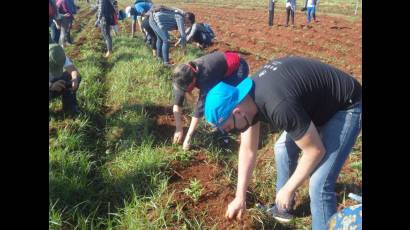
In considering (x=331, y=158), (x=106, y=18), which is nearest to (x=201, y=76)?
(x=331, y=158)

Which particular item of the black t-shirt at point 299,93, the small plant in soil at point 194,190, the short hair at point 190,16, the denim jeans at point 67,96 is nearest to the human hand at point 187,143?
the small plant in soil at point 194,190

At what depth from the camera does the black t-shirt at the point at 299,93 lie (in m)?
2.26

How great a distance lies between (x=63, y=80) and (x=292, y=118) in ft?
11.9

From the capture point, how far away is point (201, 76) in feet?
12.2

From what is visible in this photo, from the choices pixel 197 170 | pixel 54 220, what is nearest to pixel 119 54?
pixel 197 170

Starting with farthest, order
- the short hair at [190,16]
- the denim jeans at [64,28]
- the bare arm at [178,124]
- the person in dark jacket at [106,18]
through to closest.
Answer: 1. the denim jeans at [64,28]
2. the person in dark jacket at [106,18]
3. the short hair at [190,16]
4. the bare arm at [178,124]

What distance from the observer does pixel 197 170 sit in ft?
12.8

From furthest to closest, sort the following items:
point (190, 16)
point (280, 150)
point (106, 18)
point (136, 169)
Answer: point (106, 18)
point (190, 16)
point (136, 169)
point (280, 150)

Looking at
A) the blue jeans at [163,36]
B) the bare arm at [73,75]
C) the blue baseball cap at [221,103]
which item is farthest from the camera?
the blue jeans at [163,36]

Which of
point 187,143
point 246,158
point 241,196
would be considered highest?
point 246,158

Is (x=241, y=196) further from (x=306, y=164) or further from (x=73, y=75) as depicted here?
(x=73, y=75)

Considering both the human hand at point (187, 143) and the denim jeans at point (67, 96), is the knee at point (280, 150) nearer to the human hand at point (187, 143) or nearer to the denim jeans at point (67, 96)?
the human hand at point (187, 143)

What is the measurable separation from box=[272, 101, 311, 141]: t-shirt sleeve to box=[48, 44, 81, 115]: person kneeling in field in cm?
320

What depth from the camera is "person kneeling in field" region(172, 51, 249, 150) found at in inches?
138
